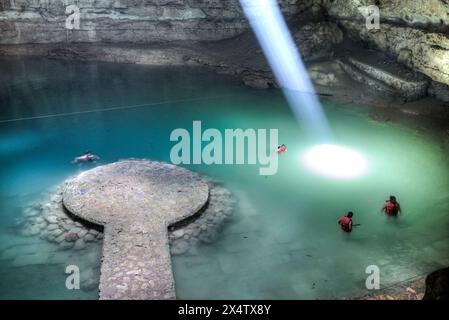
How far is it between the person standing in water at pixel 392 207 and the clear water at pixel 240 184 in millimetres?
238

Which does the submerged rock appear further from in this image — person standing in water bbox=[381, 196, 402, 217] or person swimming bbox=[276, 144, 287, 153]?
person standing in water bbox=[381, 196, 402, 217]

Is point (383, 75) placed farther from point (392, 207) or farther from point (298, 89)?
point (392, 207)

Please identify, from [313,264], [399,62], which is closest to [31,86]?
[313,264]

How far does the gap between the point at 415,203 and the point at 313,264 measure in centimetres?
425

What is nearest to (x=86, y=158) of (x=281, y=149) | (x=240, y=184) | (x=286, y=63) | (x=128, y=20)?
(x=240, y=184)

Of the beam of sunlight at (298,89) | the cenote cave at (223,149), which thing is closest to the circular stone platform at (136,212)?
the cenote cave at (223,149)

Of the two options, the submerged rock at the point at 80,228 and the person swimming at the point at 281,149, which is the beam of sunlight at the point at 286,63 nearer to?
the person swimming at the point at 281,149

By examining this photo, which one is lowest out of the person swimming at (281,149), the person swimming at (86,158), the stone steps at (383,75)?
the person swimming at (86,158)

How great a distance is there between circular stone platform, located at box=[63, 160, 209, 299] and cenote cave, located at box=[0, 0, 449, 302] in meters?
0.05

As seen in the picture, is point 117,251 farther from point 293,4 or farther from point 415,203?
point 293,4

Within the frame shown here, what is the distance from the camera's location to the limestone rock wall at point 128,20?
22125 millimetres

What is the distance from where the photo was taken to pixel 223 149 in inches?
562

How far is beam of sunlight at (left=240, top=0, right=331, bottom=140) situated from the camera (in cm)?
1677

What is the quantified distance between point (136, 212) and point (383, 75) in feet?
44.3
